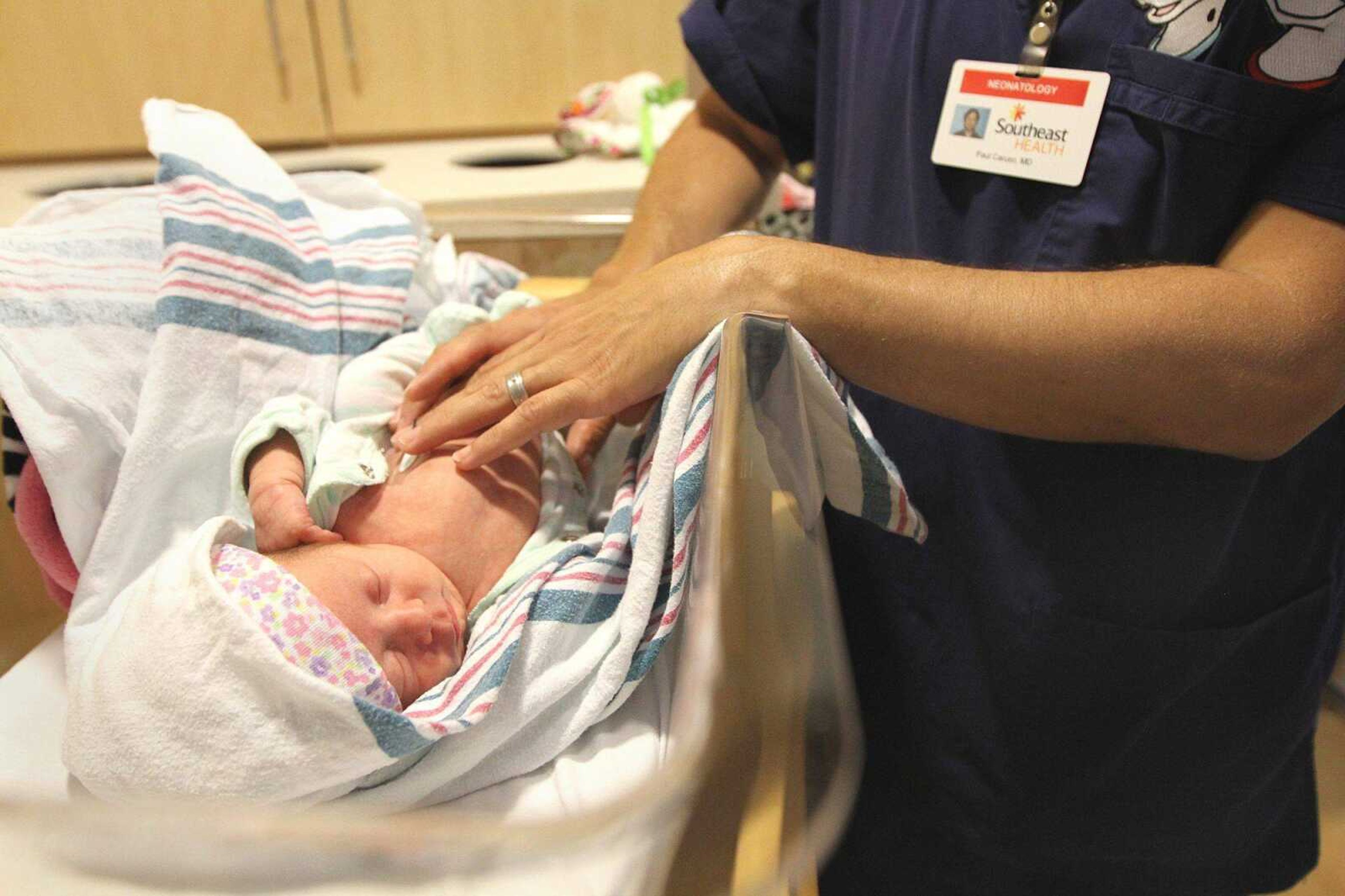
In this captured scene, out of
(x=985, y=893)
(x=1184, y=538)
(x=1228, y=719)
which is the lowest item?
(x=985, y=893)

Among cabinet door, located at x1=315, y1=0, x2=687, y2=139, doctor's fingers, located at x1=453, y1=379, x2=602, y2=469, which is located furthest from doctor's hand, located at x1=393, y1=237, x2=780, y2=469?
cabinet door, located at x1=315, y1=0, x2=687, y2=139

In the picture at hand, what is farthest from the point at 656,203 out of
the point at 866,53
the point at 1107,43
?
the point at 1107,43

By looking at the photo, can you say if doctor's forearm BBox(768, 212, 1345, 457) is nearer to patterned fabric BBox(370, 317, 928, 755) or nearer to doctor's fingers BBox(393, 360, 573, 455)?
patterned fabric BBox(370, 317, 928, 755)

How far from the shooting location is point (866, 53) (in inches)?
29.8

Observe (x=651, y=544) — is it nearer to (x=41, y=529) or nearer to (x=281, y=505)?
(x=281, y=505)

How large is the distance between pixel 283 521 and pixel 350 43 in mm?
1394

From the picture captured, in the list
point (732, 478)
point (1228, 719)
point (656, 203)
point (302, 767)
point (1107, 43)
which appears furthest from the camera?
point (656, 203)

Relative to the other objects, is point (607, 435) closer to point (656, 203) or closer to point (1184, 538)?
point (656, 203)

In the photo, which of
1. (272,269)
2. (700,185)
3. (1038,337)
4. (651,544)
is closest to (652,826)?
(651,544)

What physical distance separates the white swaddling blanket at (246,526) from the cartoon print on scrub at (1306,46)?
33 centimetres

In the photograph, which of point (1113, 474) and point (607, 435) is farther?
point (607, 435)

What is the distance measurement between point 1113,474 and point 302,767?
56 cm

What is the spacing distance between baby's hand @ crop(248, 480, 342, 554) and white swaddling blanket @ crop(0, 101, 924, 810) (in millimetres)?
25

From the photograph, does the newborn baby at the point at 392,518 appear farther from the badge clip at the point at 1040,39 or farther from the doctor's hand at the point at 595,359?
the badge clip at the point at 1040,39
